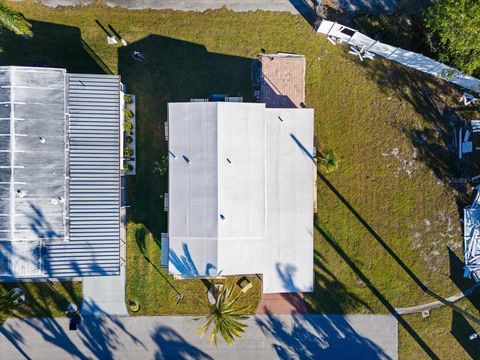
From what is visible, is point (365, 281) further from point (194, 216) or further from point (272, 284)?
point (194, 216)

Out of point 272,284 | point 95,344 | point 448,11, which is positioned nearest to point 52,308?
point 95,344

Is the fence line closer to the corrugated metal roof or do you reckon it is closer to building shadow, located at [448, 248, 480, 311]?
building shadow, located at [448, 248, 480, 311]

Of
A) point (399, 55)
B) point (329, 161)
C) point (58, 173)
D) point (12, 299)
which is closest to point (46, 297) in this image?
point (12, 299)

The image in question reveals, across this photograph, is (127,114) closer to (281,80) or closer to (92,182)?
(92,182)

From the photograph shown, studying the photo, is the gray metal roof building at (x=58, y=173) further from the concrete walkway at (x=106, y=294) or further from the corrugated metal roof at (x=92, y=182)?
the concrete walkway at (x=106, y=294)

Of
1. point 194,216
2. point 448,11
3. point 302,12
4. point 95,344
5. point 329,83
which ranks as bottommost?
point 95,344

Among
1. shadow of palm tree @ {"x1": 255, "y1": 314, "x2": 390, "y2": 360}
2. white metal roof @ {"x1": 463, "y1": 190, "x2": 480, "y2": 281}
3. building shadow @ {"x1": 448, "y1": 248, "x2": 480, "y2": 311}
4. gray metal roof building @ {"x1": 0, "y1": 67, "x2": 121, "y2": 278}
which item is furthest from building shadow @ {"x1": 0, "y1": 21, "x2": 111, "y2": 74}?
building shadow @ {"x1": 448, "y1": 248, "x2": 480, "y2": 311}

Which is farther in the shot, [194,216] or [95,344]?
[95,344]
